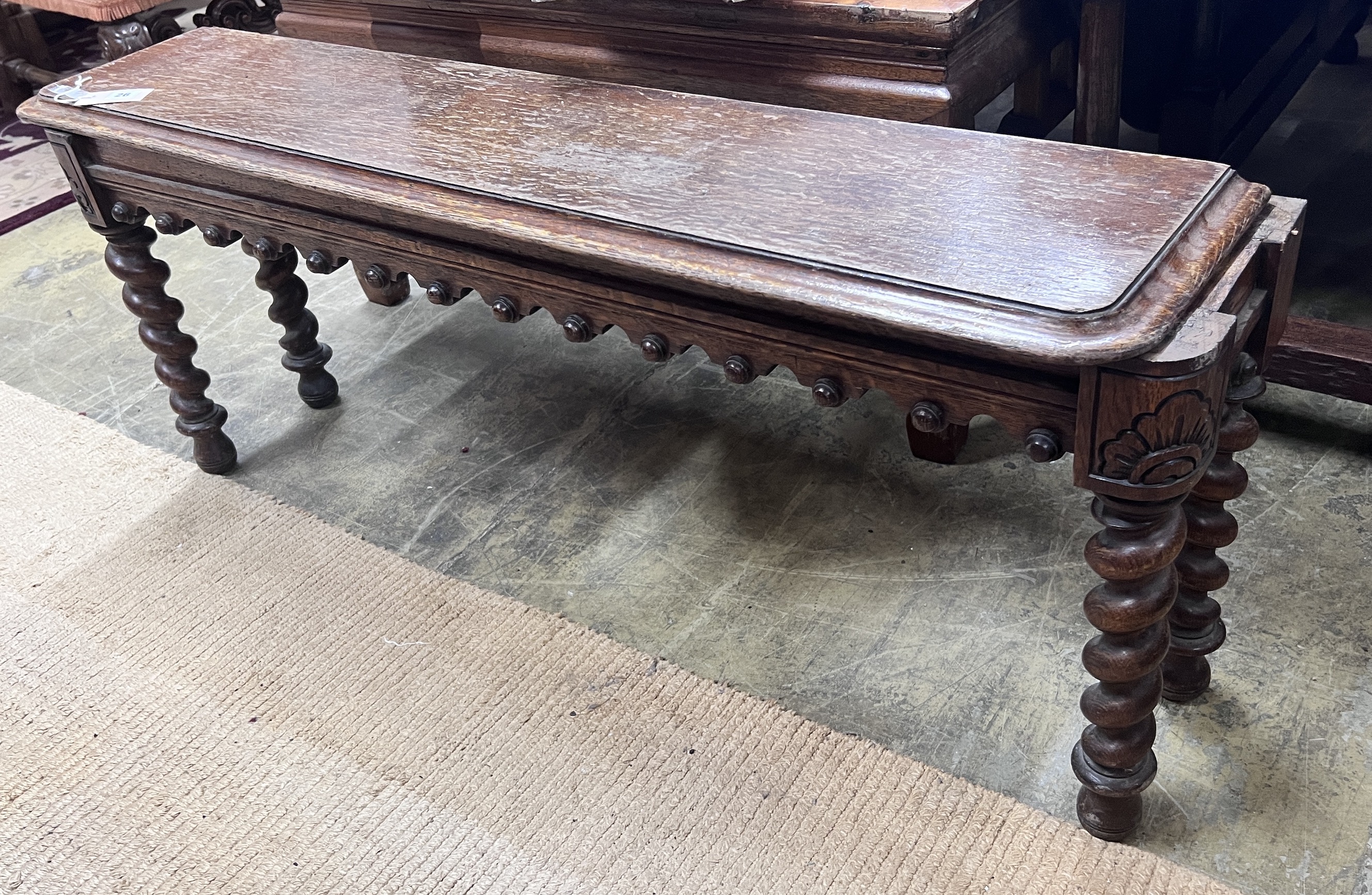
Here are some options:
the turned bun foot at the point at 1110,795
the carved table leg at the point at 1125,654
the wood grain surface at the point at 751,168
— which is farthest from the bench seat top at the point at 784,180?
the turned bun foot at the point at 1110,795

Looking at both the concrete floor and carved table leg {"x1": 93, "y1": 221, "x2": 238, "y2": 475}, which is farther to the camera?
carved table leg {"x1": 93, "y1": 221, "x2": 238, "y2": 475}

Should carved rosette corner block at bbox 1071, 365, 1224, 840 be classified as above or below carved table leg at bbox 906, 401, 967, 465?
above

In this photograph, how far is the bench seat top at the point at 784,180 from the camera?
1062 millimetres

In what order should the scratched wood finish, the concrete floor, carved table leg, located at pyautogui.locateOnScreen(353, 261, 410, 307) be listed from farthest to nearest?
carved table leg, located at pyautogui.locateOnScreen(353, 261, 410, 307), the scratched wood finish, the concrete floor

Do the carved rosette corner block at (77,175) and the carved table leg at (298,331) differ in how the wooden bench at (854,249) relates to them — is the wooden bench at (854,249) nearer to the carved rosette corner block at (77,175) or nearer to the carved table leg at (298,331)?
the carved rosette corner block at (77,175)

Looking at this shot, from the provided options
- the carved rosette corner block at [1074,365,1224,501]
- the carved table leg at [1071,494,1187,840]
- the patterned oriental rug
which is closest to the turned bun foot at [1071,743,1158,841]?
the carved table leg at [1071,494,1187,840]

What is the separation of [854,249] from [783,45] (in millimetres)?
673

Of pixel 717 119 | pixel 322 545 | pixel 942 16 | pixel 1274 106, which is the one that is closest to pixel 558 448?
pixel 322 545

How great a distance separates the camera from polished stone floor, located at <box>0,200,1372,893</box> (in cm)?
138

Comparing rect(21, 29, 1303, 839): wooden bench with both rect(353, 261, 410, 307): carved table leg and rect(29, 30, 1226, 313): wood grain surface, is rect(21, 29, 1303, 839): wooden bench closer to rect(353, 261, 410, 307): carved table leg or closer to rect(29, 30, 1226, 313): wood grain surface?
rect(29, 30, 1226, 313): wood grain surface

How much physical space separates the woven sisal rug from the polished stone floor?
7 cm

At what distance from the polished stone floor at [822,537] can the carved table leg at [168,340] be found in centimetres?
7

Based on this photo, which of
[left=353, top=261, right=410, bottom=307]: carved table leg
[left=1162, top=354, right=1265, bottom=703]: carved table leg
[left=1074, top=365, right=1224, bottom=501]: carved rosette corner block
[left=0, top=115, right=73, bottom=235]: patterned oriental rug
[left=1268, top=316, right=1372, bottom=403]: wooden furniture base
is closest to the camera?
[left=1074, top=365, right=1224, bottom=501]: carved rosette corner block

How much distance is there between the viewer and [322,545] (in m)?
1.86
